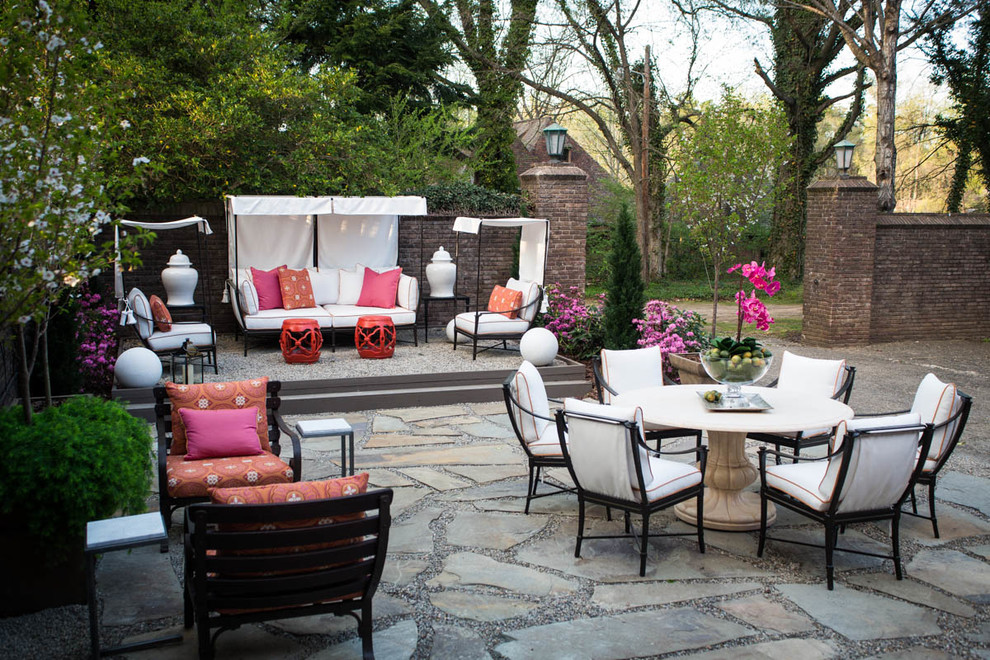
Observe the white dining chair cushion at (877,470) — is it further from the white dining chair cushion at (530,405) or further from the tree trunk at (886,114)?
the tree trunk at (886,114)

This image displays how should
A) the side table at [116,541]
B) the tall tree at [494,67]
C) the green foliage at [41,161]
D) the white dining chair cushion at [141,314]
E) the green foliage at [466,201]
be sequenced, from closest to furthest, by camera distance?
the side table at [116,541] → the green foliage at [41,161] → the white dining chair cushion at [141,314] → the green foliage at [466,201] → the tall tree at [494,67]

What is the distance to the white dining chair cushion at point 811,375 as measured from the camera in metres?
6.19

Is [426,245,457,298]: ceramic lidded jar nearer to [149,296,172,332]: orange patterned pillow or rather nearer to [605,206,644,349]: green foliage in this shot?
[605,206,644,349]: green foliage

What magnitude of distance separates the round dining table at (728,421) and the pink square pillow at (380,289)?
6251 mm

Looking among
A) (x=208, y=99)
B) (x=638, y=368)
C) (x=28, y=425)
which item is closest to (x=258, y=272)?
(x=208, y=99)

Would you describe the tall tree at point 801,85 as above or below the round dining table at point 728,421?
above

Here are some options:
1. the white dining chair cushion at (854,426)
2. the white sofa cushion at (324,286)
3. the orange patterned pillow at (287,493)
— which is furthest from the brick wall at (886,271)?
the orange patterned pillow at (287,493)

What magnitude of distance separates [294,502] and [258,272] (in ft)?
28.0

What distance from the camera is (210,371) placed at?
9.62 metres

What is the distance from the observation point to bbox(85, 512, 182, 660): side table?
A: 3430 millimetres

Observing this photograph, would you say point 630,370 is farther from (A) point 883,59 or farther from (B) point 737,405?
(A) point 883,59

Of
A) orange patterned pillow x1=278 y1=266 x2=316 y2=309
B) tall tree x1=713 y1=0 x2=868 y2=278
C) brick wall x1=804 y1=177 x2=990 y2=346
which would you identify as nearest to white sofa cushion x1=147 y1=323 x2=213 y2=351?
orange patterned pillow x1=278 y1=266 x2=316 y2=309

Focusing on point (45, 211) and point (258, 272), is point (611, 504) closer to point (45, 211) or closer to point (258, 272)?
point (45, 211)

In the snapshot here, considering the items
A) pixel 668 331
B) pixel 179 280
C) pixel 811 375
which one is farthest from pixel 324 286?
pixel 811 375
